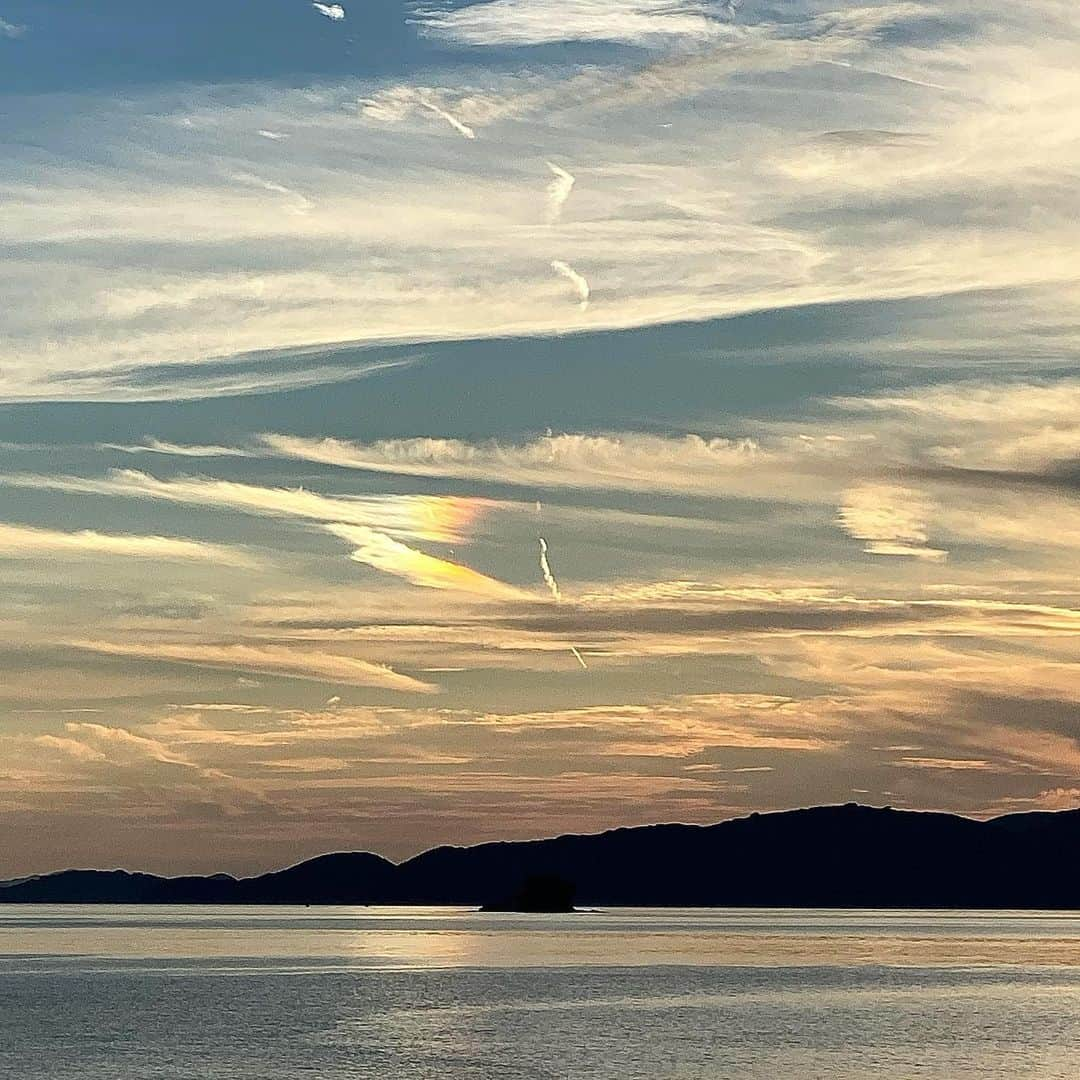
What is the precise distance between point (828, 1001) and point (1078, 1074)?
66.6 meters

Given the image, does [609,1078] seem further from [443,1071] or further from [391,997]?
[391,997]

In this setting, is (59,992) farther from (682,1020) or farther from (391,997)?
(682,1020)

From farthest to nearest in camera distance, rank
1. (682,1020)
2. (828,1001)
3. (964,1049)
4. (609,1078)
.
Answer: (828,1001) → (682,1020) → (964,1049) → (609,1078)

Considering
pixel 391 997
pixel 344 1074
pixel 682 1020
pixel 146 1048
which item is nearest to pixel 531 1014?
pixel 682 1020

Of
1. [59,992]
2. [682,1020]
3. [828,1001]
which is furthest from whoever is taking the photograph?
[59,992]

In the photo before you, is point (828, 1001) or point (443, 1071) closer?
point (443, 1071)

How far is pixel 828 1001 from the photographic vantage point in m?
182

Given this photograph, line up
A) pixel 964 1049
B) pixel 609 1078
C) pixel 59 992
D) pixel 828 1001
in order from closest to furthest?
pixel 609 1078 → pixel 964 1049 → pixel 828 1001 → pixel 59 992

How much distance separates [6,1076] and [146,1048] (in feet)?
64.7

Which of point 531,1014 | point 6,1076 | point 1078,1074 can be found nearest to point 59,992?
point 531,1014

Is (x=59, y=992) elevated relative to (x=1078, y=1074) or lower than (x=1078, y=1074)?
elevated

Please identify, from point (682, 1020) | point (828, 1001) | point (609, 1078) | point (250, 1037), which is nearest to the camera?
point (609, 1078)

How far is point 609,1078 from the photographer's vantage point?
11094 centimetres

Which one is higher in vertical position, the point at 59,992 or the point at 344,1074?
the point at 59,992
